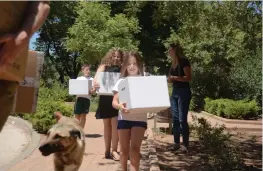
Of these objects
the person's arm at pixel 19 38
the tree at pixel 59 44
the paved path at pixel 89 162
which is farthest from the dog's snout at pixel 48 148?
the tree at pixel 59 44

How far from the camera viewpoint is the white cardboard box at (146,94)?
15.9 feet

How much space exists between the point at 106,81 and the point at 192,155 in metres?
2.64

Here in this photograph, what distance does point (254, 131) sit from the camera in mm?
13984

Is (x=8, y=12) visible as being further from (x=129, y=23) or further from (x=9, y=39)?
(x=129, y=23)

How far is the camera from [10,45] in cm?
225

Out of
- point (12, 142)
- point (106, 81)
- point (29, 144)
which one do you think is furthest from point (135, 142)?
point (12, 142)

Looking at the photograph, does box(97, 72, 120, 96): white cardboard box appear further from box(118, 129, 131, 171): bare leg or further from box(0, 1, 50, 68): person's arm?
box(0, 1, 50, 68): person's arm

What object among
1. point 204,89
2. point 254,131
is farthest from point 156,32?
point 254,131

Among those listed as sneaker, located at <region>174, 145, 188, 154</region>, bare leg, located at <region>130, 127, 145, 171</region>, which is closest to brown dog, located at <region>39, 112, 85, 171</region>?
bare leg, located at <region>130, 127, 145, 171</region>

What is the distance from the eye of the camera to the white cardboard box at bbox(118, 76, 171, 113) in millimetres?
4859

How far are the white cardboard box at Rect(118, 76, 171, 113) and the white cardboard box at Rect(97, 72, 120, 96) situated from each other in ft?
6.71

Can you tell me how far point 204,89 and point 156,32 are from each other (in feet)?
40.5

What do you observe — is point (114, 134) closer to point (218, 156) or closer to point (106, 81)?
point (106, 81)

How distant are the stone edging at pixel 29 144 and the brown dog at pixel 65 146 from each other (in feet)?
14.5
